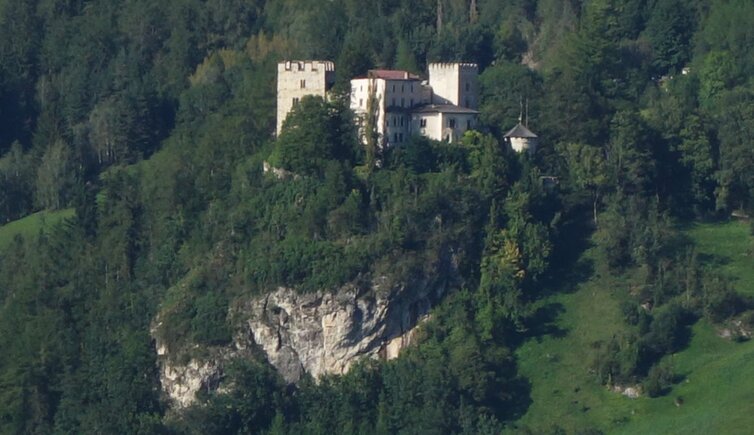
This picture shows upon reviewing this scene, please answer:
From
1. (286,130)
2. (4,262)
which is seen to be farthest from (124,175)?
(286,130)

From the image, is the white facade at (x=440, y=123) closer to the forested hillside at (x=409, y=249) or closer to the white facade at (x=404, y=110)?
the white facade at (x=404, y=110)

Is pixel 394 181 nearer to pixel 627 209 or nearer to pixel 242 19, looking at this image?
pixel 627 209

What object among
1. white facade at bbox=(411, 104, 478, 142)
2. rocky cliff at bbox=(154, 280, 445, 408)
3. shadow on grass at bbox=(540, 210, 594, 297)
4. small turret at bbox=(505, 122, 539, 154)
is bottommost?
rocky cliff at bbox=(154, 280, 445, 408)

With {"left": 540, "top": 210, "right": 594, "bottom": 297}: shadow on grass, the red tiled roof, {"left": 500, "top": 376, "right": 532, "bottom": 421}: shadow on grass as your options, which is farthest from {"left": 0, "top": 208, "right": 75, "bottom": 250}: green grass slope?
{"left": 500, "top": 376, "right": 532, "bottom": 421}: shadow on grass

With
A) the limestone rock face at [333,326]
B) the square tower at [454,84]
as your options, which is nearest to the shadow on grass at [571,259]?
the limestone rock face at [333,326]

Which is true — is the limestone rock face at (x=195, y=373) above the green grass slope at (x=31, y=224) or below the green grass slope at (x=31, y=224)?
below

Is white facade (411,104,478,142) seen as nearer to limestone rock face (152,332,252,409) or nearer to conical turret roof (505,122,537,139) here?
conical turret roof (505,122,537,139)
